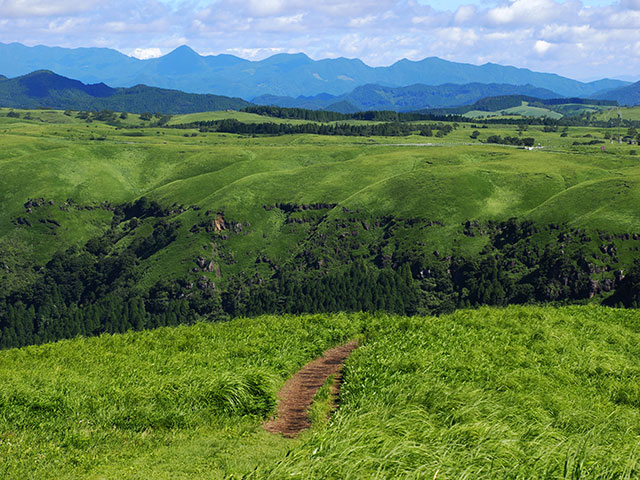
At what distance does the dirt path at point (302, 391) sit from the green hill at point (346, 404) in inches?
26.4

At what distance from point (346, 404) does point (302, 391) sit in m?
4.36

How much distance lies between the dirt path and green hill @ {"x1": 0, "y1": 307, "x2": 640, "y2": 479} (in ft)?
2.20

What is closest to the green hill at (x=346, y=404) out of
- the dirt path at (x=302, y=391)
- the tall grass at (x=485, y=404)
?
the tall grass at (x=485, y=404)

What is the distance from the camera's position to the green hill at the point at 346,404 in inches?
562

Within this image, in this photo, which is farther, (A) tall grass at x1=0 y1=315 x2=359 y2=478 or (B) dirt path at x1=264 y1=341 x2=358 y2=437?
(B) dirt path at x1=264 y1=341 x2=358 y2=437

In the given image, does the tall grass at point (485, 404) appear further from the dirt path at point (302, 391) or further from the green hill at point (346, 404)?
the dirt path at point (302, 391)

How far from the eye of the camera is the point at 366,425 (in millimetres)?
16922

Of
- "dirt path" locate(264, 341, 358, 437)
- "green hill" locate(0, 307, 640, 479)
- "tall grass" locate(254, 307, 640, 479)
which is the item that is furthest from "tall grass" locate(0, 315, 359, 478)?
"tall grass" locate(254, 307, 640, 479)

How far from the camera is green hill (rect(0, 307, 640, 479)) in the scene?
14.3 m

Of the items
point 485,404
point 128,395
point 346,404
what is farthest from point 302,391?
point 485,404

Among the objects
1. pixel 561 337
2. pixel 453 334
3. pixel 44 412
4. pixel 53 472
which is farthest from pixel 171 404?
pixel 561 337

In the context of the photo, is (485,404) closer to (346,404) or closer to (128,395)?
(346,404)

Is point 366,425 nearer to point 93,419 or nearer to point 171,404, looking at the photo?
point 171,404

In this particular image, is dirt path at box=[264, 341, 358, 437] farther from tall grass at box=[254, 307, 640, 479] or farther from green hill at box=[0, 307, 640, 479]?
tall grass at box=[254, 307, 640, 479]
